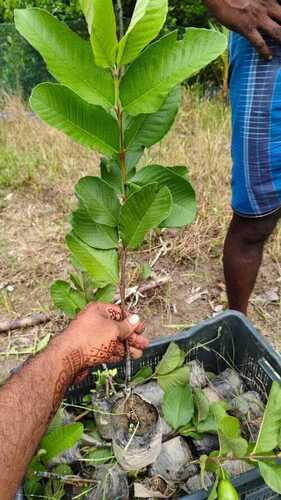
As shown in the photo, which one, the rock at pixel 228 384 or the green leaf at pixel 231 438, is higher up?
the green leaf at pixel 231 438

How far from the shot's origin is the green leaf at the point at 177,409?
1.20m

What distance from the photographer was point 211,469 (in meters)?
1.05

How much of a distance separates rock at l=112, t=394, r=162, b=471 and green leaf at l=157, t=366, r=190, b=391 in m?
0.11

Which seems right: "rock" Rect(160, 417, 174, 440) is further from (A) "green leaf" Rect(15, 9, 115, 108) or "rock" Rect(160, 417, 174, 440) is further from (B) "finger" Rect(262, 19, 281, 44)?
(B) "finger" Rect(262, 19, 281, 44)

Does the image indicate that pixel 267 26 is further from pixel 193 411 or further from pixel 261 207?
pixel 193 411

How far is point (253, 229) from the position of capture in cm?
157

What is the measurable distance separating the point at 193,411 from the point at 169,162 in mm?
1945

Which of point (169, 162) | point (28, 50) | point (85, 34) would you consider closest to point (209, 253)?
point (169, 162)

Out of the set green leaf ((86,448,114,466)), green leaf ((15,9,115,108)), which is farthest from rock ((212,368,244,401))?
green leaf ((15,9,115,108))

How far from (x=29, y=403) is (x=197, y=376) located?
62 centimetres

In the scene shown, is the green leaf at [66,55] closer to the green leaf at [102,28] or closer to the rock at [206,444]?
the green leaf at [102,28]

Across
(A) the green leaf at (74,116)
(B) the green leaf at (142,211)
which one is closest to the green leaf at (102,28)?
(A) the green leaf at (74,116)

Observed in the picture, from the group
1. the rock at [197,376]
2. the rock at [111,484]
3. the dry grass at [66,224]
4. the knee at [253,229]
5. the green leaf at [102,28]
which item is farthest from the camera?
the dry grass at [66,224]

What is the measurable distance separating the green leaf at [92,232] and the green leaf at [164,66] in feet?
0.94
